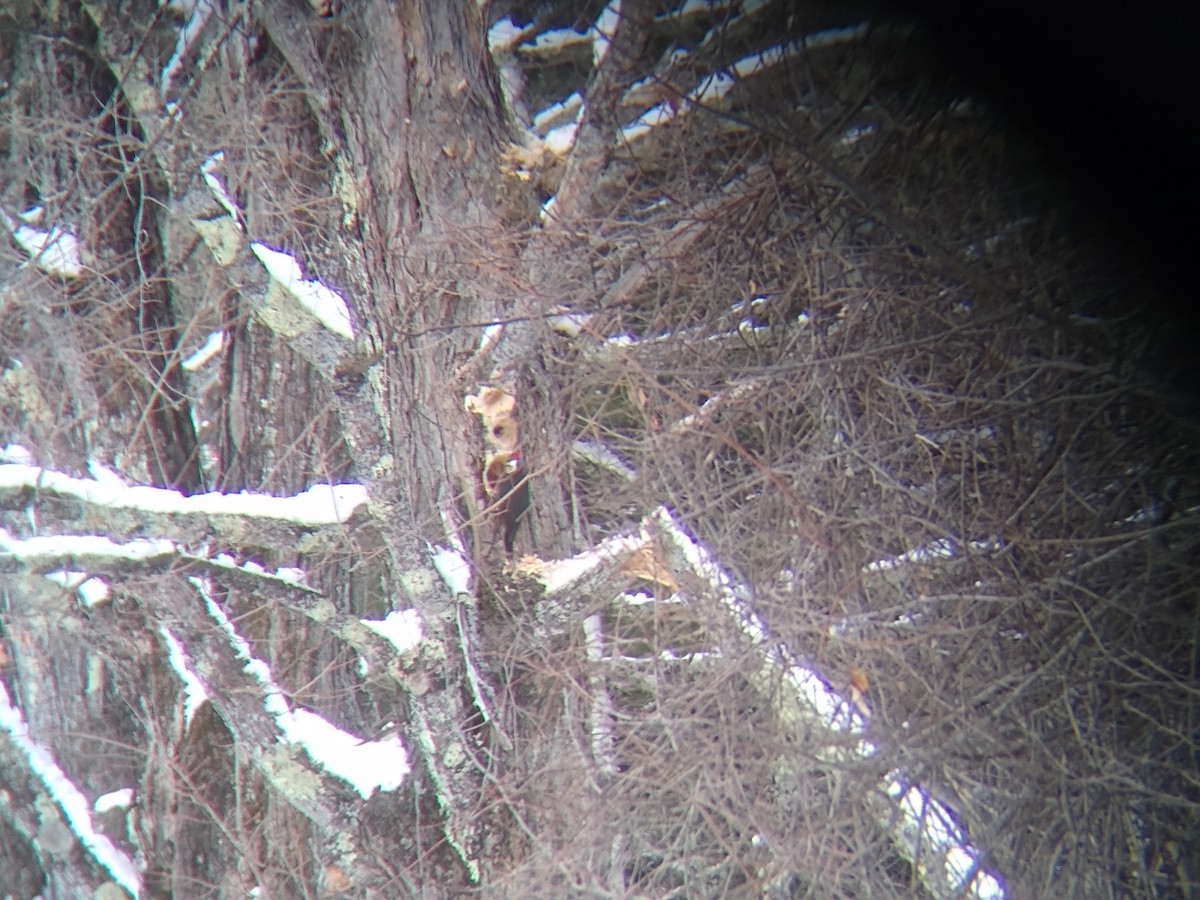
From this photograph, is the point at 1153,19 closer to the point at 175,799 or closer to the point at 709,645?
the point at 709,645

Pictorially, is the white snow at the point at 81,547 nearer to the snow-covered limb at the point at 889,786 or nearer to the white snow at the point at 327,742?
the white snow at the point at 327,742

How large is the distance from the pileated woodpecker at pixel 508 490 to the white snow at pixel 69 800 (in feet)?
7.13

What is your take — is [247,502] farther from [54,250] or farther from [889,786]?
[889,786]

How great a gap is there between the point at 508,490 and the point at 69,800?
7.69 feet

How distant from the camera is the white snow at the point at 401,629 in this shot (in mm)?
2592

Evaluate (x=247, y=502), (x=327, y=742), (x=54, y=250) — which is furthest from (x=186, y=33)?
(x=327, y=742)

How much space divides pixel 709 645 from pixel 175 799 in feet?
7.77

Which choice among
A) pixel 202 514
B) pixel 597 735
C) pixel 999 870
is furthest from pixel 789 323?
pixel 202 514

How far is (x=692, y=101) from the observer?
6.86 ft

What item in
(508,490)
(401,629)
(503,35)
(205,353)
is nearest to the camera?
(503,35)

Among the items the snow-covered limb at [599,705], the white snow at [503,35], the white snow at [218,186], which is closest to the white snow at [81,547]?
the white snow at [218,186]

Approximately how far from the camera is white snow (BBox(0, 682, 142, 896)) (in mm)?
3000

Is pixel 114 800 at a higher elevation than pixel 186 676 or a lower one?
lower

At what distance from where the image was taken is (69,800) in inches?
119
